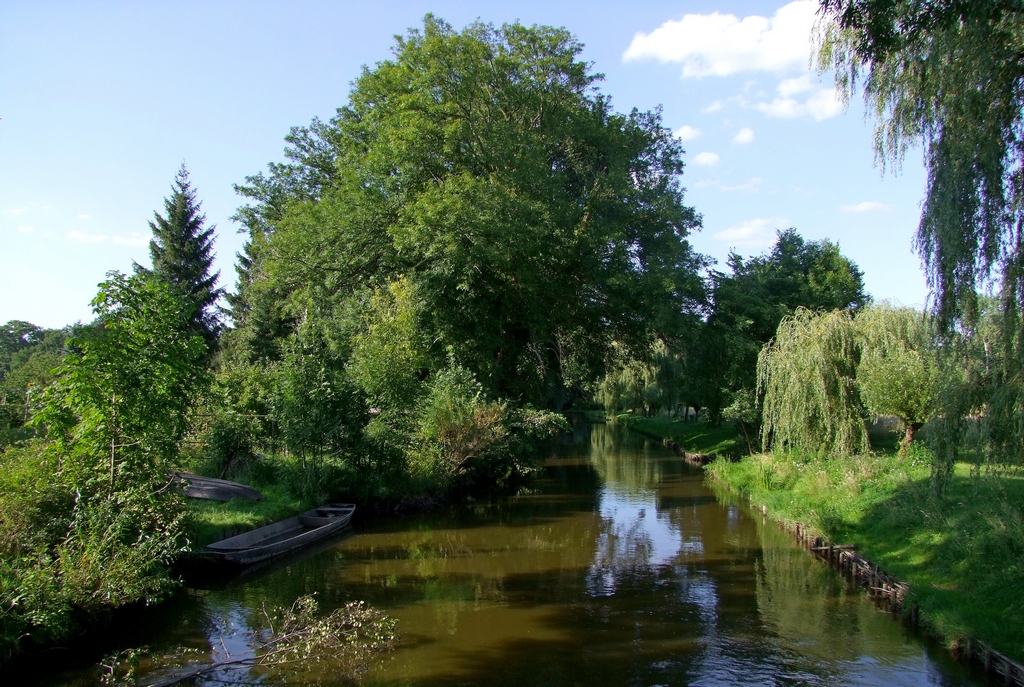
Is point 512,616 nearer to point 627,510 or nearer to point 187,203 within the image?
point 627,510

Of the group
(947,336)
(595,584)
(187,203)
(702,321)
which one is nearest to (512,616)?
(595,584)

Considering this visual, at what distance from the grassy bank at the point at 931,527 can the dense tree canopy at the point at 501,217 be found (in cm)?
835

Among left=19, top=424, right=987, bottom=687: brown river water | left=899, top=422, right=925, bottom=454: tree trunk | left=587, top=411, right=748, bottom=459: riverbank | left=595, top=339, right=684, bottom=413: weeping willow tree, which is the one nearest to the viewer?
left=19, top=424, right=987, bottom=687: brown river water

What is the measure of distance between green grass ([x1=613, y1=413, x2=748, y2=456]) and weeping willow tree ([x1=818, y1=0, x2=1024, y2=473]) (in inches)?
879

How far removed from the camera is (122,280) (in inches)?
450

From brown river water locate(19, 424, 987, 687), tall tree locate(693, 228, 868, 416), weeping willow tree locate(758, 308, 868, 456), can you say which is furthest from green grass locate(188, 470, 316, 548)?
tall tree locate(693, 228, 868, 416)

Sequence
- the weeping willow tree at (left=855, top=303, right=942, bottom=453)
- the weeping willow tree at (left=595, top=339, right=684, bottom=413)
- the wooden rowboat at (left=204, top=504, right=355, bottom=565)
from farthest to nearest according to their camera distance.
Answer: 1. the weeping willow tree at (left=595, top=339, right=684, bottom=413)
2. the weeping willow tree at (left=855, top=303, right=942, bottom=453)
3. the wooden rowboat at (left=204, top=504, right=355, bottom=565)

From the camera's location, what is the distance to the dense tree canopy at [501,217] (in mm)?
23297

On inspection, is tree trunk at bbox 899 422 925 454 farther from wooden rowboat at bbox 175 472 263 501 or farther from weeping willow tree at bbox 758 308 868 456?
wooden rowboat at bbox 175 472 263 501

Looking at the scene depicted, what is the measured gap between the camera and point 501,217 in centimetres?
2255

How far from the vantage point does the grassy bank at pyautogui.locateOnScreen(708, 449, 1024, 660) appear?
1002cm

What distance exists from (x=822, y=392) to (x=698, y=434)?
20.9 meters

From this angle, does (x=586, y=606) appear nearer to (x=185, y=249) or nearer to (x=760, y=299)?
(x=760, y=299)

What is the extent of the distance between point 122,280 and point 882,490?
1665 centimetres
